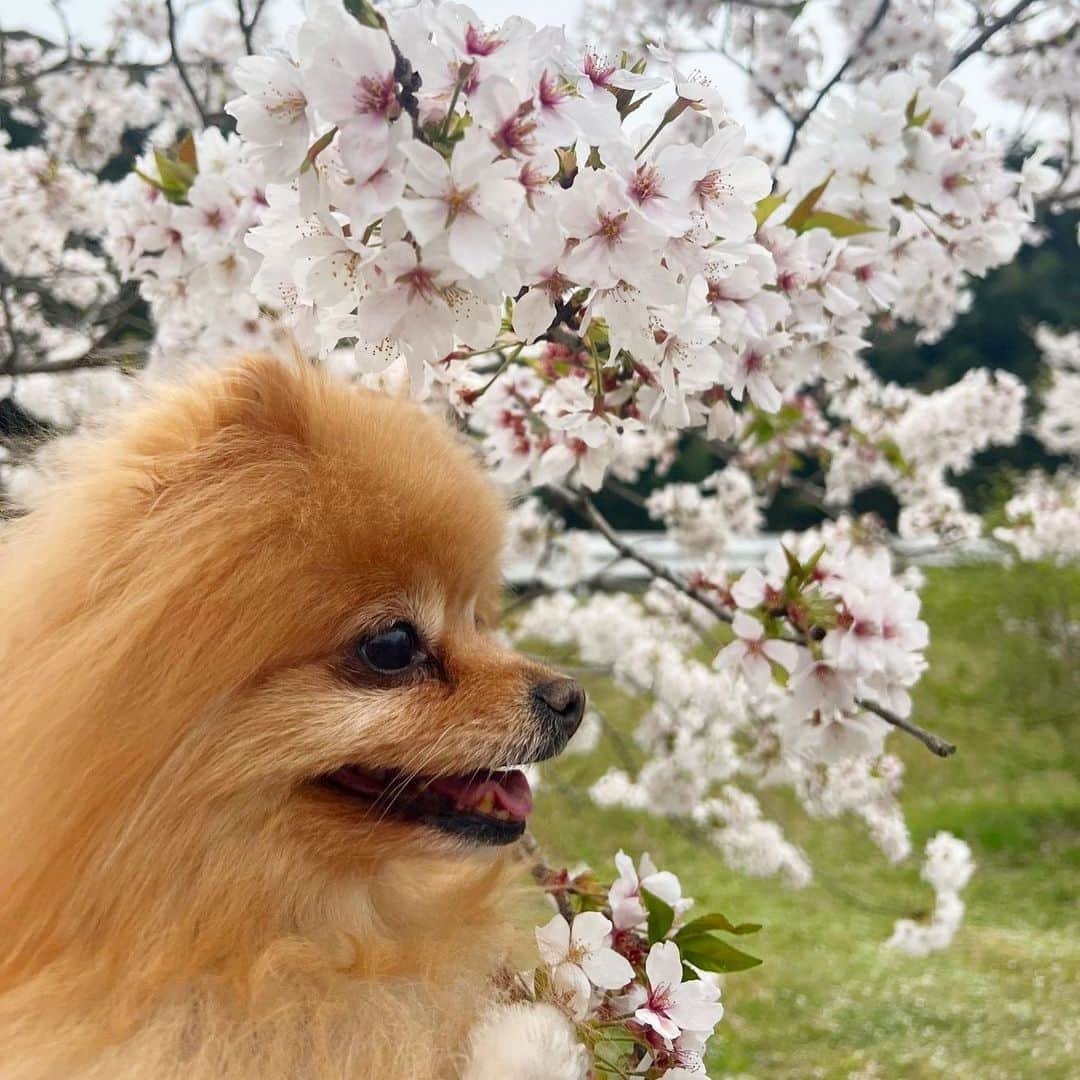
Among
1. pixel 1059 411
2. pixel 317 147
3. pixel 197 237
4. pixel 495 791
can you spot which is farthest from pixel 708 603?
pixel 1059 411

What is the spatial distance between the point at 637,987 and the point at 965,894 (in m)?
5.15

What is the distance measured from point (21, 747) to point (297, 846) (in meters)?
0.32

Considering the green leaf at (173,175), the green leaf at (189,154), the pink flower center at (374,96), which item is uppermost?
the pink flower center at (374,96)

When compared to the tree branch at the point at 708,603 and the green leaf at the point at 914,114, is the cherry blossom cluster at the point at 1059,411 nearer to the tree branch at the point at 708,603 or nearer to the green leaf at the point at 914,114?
the tree branch at the point at 708,603

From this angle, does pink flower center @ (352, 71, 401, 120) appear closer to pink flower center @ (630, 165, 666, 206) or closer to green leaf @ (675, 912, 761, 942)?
A: pink flower center @ (630, 165, 666, 206)

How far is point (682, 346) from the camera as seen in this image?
1.30m

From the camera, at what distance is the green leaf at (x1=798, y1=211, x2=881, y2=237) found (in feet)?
5.65

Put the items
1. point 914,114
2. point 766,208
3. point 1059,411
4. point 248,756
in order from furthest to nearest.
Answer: point 1059,411
point 914,114
point 766,208
point 248,756

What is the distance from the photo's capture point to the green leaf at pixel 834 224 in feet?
5.65

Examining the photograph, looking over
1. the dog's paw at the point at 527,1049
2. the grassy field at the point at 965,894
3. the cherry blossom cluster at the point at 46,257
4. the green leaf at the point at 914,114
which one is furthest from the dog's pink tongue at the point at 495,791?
the cherry blossom cluster at the point at 46,257

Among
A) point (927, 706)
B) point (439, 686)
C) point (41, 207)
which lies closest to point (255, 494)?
point (439, 686)

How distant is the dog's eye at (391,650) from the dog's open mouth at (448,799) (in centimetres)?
12

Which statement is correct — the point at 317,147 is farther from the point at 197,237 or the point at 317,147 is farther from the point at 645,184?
the point at 197,237

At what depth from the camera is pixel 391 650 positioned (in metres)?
1.22
